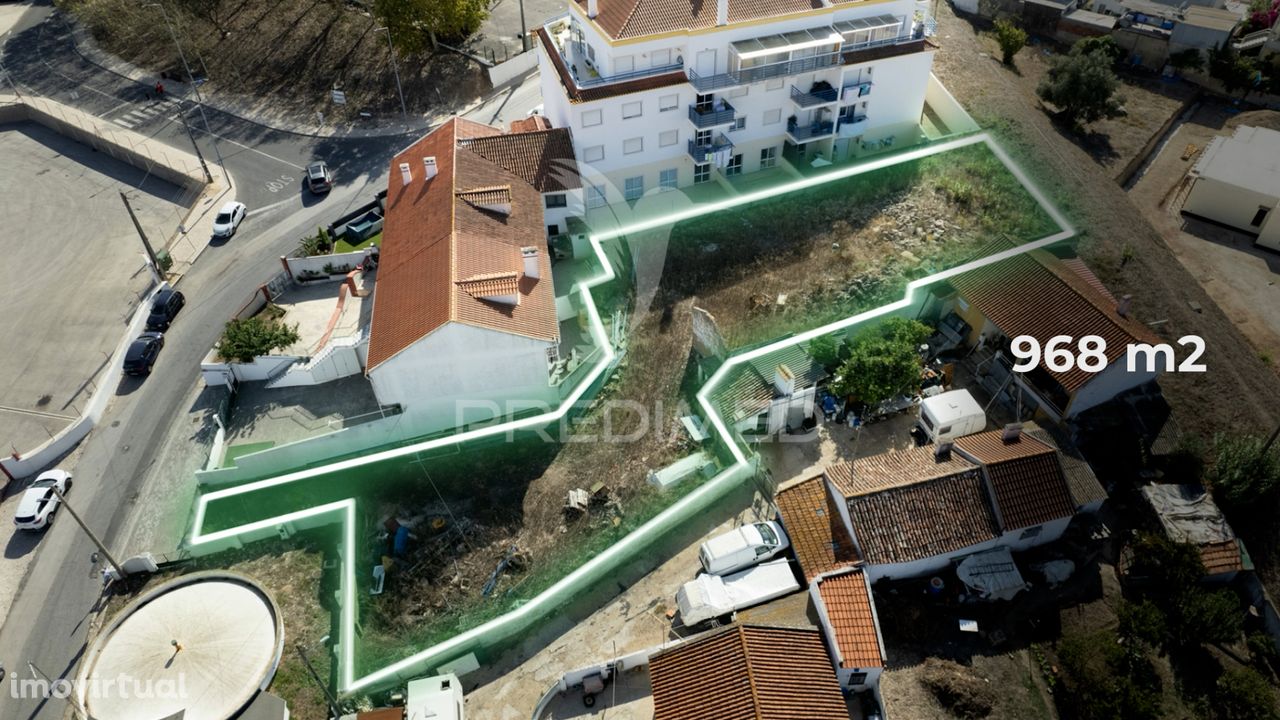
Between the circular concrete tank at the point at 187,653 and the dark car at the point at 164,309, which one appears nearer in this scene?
the circular concrete tank at the point at 187,653

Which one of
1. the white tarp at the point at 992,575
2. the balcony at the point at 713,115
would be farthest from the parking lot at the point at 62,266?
the white tarp at the point at 992,575

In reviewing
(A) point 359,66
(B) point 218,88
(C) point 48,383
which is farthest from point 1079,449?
(B) point 218,88

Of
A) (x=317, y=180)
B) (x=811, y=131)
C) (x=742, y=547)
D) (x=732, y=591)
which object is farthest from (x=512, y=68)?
(x=732, y=591)

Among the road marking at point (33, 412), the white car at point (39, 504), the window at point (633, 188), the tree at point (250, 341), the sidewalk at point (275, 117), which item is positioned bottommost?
the road marking at point (33, 412)

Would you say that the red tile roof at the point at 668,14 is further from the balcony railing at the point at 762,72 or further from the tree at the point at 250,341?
the tree at the point at 250,341

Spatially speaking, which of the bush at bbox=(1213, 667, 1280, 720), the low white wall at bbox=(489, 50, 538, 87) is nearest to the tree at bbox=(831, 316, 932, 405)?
the bush at bbox=(1213, 667, 1280, 720)

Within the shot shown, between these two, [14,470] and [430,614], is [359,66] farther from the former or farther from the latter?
[430,614]
